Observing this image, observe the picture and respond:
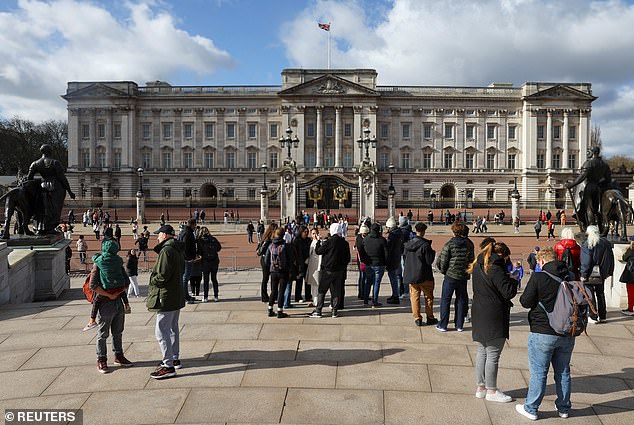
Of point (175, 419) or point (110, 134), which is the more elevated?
point (110, 134)

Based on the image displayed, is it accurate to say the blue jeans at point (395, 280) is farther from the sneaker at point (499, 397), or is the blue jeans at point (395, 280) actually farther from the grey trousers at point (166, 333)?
the grey trousers at point (166, 333)

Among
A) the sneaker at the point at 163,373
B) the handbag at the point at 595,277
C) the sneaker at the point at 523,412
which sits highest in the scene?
the handbag at the point at 595,277

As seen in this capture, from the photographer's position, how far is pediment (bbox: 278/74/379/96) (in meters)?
68.1

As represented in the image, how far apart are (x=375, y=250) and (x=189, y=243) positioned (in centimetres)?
423

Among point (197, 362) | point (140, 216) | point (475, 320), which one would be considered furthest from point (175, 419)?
point (140, 216)

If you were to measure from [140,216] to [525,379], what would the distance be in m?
44.5

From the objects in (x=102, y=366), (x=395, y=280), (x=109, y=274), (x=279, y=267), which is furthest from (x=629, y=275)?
(x=102, y=366)

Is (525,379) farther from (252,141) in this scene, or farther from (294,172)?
(252,141)

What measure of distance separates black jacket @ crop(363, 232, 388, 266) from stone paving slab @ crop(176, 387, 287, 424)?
5.00 metres

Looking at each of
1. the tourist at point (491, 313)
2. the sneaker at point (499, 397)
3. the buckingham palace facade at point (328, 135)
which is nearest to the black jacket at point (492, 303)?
the tourist at point (491, 313)

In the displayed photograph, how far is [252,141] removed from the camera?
7150cm

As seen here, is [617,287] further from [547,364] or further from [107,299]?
[107,299]

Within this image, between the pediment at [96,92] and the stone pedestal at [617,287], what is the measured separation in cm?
6989
